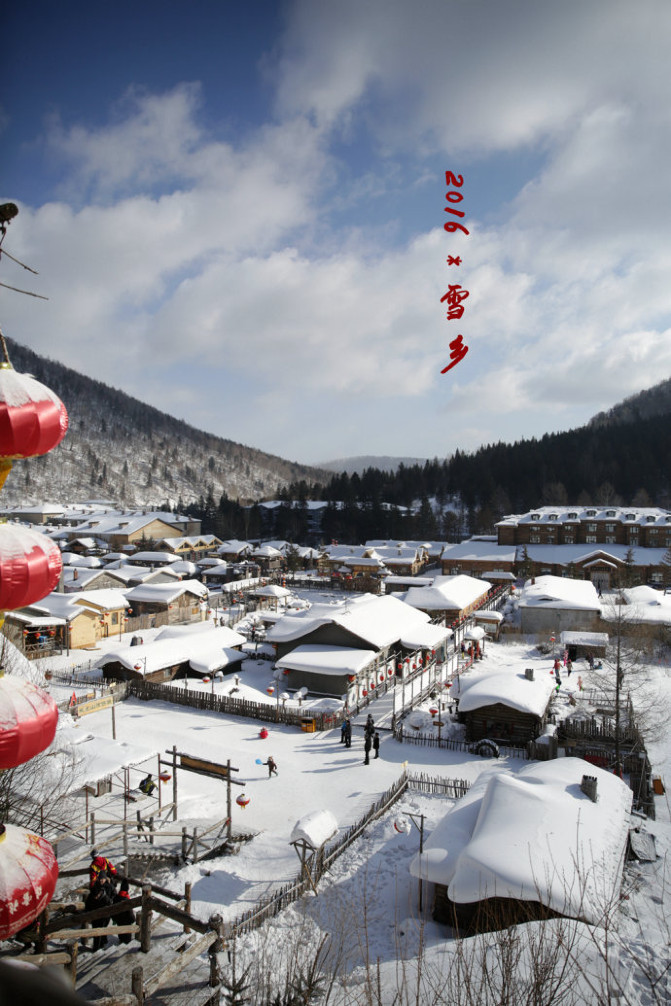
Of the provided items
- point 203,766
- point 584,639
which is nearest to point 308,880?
point 203,766

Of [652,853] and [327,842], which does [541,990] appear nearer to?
[327,842]

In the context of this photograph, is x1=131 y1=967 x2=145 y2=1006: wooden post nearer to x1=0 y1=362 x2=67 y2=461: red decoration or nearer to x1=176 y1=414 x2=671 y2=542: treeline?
x1=0 y1=362 x2=67 y2=461: red decoration

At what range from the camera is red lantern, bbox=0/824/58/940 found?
4.11 meters

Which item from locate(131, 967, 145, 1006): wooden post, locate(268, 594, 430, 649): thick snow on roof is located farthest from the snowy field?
locate(268, 594, 430, 649): thick snow on roof

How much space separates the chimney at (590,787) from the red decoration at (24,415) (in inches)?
483

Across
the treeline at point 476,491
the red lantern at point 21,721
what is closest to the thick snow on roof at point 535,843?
the red lantern at point 21,721

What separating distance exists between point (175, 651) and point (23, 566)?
80.8 feet

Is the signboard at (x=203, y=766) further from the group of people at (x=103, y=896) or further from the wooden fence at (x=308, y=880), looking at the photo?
the group of people at (x=103, y=896)

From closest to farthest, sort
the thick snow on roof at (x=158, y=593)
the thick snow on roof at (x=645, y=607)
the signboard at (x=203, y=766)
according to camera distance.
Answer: the signboard at (x=203, y=766) < the thick snow on roof at (x=645, y=607) < the thick snow on roof at (x=158, y=593)

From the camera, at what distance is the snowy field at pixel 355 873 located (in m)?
6.76

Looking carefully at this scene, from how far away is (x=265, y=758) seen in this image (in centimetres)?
1866

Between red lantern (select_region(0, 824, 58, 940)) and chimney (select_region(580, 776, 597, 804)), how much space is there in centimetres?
1098

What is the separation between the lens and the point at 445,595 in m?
40.1

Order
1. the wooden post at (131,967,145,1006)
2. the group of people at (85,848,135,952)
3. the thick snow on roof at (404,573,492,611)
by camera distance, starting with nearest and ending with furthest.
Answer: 1. the wooden post at (131,967,145,1006)
2. the group of people at (85,848,135,952)
3. the thick snow on roof at (404,573,492,611)
